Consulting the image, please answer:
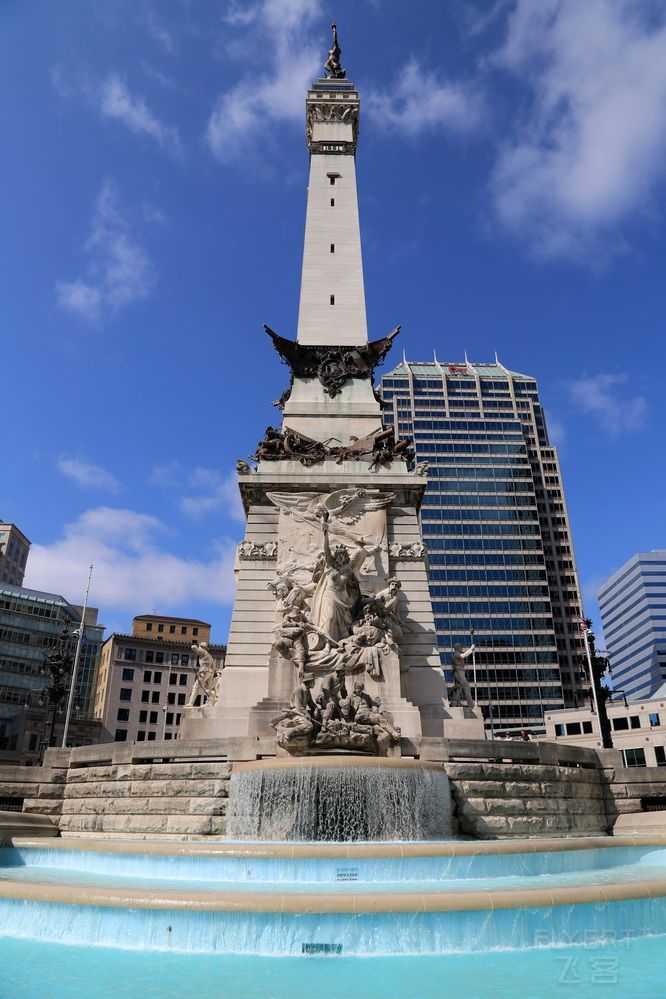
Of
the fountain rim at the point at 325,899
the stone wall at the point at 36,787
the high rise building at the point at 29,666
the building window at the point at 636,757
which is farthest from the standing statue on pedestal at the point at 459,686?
the high rise building at the point at 29,666

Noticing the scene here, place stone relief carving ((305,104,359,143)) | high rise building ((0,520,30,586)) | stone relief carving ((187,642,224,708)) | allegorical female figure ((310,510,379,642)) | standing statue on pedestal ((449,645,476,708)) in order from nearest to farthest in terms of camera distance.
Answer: allegorical female figure ((310,510,379,642)) → standing statue on pedestal ((449,645,476,708)) → stone relief carving ((187,642,224,708)) → stone relief carving ((305,104,359,143)) → high rise building ((0,520,30,586))

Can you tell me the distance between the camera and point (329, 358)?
26719 millimetres

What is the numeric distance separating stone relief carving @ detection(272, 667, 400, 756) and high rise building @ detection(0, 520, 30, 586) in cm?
8950

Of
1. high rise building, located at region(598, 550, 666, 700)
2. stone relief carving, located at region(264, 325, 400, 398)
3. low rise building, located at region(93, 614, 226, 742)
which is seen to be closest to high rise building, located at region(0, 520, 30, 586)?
low rise building, located at region(93, 614, 226, 742)

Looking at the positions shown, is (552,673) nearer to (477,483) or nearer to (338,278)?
(477,483)

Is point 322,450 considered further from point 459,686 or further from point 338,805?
point 338,805

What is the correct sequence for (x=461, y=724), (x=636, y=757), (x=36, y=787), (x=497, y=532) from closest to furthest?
1. (x=36, y=787)
2. (x=461, y=724)
3. (x=636, y=757)
4. (x=497, y=532)

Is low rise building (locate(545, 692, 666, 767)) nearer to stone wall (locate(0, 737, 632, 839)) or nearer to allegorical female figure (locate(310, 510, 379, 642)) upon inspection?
stone wall (locate(0, 737, 632, 839))

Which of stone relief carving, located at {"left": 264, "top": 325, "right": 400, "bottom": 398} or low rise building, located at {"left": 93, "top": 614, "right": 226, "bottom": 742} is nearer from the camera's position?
stone relief carving, located at {"left": 264, "top": 325, "right": 400, "bottom": 398}

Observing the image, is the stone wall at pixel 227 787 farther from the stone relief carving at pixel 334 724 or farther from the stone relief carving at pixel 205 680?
the stone relief carving at pixel 205 680

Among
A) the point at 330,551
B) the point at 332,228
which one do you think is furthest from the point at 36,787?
the point at 332,228

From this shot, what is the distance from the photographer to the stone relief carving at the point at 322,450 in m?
23.0

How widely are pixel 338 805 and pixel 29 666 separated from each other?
65.2m

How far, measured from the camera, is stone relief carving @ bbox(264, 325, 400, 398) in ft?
86.9
